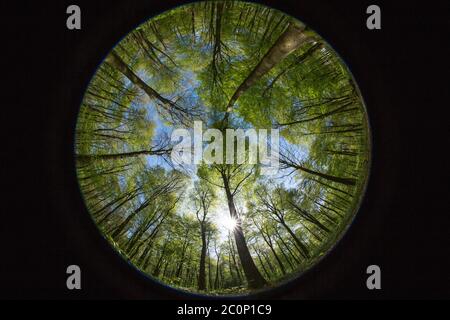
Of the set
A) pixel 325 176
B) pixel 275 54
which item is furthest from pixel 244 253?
pixel 275 54

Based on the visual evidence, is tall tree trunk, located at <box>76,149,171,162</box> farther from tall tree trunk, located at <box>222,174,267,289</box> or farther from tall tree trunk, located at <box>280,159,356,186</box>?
tall tree trunk, located at <box>280,159,356,186</box>

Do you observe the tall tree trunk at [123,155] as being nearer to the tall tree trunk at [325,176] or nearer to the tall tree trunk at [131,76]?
the tall tree trunk at [131,76]

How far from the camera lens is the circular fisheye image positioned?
2.51 meters

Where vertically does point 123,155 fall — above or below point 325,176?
above

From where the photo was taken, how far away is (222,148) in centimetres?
328

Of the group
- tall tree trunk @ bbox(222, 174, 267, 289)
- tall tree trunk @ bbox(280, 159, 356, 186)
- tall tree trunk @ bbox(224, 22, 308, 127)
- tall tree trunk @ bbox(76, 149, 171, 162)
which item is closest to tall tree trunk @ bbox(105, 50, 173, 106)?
tall tree trunk @ bbox(76, 149, 171, 162)

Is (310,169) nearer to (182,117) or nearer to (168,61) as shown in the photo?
(182,117)

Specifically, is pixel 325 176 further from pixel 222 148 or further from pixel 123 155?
pixel 123 155

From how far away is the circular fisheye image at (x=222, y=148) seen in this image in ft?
8.24

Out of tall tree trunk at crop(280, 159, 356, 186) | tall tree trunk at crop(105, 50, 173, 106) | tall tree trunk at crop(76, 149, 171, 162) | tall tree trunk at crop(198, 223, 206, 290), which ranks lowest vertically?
tall tree trunk at crop(198, 223, 206, 290)

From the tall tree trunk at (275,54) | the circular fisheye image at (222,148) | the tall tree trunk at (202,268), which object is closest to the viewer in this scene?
the tall tree trunk at (275,54)

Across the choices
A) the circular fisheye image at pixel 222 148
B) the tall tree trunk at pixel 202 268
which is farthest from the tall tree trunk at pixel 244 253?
the tall tree trunk at pixel 202 268

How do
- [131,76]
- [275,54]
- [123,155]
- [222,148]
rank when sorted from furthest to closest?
[222,148]
[123,155]
[131,76]
[275,54]
